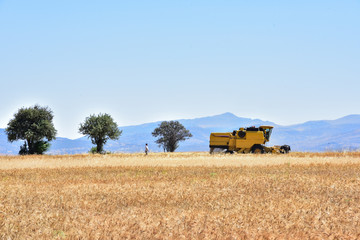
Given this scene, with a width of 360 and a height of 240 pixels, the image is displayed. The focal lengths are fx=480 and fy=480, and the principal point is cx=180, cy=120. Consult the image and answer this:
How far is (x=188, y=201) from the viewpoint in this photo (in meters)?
14.5

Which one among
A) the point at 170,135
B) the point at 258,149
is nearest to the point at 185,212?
the point at 258,149

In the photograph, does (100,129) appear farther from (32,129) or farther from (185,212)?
(185,212)

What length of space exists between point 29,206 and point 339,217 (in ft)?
27.0

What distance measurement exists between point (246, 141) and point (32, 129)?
1248 inches

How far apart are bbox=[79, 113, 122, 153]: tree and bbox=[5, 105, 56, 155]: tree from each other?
15.3 ft

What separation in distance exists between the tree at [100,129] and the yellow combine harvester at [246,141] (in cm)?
2334

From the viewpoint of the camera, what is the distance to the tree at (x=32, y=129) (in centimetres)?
6512

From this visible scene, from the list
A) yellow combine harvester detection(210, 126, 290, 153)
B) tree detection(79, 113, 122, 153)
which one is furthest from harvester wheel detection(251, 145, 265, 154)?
tree detection(79, 113, 122, 153)

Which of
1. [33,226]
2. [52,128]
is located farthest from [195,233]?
[52,128]

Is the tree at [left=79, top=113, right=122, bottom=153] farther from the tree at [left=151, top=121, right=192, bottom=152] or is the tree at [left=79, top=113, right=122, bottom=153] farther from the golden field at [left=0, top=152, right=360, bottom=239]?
the golden field at [left=0, top=152, right=360, bottom=239]

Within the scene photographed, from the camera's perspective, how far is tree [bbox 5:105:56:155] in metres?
65.1

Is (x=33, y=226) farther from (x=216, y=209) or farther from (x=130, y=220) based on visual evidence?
(x=216, y=209)

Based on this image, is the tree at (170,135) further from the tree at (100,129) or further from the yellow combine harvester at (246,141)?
the yellow combine harvester at (246,141)

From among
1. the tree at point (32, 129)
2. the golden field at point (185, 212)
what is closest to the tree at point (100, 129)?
the tree at point (32, 129)
